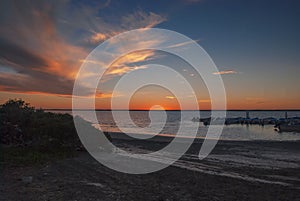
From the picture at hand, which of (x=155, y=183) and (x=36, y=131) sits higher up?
(x=36, y=131)

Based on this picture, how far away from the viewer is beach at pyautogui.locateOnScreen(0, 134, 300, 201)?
30.6 feet

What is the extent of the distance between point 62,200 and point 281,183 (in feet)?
28.4

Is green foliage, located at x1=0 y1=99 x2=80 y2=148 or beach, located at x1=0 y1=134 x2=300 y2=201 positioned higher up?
green foliage, located at x1=0 y1=99 x2=80 y2=148

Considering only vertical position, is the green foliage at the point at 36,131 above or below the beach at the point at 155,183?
above

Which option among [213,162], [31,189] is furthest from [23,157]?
[213,162]

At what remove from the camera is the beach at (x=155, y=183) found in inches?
368

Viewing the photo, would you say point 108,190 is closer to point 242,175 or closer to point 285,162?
point 242,175

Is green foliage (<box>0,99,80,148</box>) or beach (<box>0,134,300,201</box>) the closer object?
beach (<box>0,134,300,201</box>)

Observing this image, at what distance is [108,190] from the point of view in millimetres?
9930

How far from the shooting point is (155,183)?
36.9 feet

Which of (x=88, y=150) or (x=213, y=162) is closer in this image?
(x=213, y=162)

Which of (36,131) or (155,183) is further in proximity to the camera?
(36,131)

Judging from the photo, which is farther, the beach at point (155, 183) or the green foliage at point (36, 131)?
the green foliage at point (36, 131)

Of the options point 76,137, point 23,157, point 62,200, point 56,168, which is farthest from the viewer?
point 76,137
